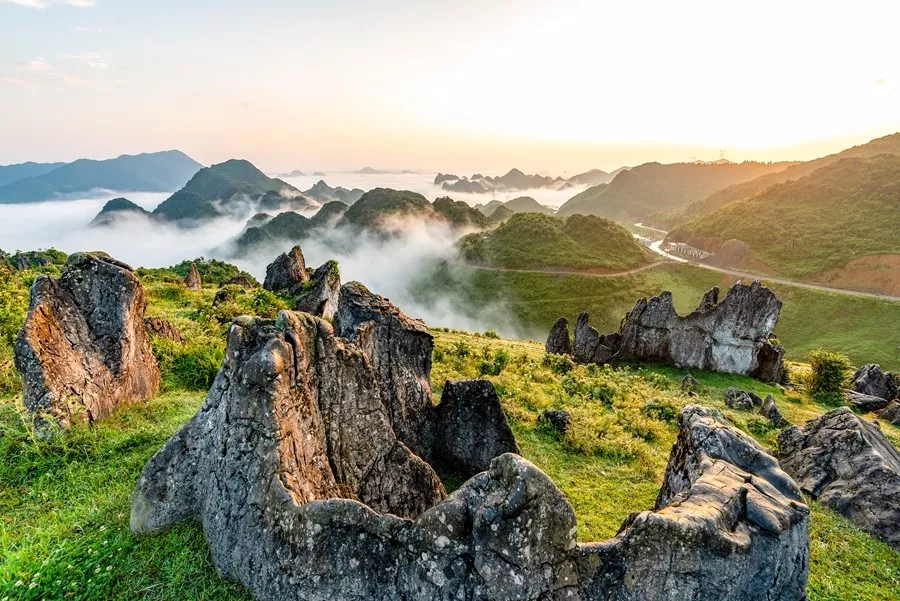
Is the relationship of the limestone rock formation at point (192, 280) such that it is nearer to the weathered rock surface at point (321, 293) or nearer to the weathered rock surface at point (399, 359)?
the weathered rock surface at point (321, 293)

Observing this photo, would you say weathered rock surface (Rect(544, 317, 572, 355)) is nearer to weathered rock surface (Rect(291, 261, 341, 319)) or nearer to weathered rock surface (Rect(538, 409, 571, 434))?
weathered rock surface (Rect(291, 261, 341, 319))

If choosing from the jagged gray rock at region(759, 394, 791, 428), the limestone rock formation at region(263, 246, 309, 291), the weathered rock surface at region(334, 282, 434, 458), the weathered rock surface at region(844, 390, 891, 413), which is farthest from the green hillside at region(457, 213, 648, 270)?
the weathered rock surface at region(334, 282, 434, 458)

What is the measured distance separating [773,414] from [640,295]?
60297 millimetres

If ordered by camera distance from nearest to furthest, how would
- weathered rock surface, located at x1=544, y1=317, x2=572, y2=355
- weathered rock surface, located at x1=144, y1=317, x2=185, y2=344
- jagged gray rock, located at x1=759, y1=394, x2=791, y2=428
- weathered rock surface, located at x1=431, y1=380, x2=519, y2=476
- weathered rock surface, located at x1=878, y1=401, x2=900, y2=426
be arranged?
weathered rock surface, located at x1=431, y1=380, x2=519, y2=476 < weathered rock surface, located at x1=144, y1=317, x2=185, y2=344 < jagged gray rock, located at x1=759, y1=394, x2=791, y2=428 < weathered rock surface, located at x1=878, y1=401, x2=900, y2=426 < weathered rock surface, located at x1=544, y1=317, x2=572, y2=355

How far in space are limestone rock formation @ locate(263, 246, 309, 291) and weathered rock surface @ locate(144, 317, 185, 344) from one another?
24278mm

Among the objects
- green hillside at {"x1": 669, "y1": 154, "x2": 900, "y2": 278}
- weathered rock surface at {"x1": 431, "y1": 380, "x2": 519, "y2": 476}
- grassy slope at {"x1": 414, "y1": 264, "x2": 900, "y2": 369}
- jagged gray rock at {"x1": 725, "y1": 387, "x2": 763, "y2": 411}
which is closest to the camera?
weathered rock surface at {"x1": 431, "y1": 380, "x2": 519, "y2": 476}

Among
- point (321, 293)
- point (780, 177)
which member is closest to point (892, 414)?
point (321, 293)

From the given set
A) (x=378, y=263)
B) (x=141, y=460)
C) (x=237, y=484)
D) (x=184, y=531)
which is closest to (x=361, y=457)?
(x=237, y=484)

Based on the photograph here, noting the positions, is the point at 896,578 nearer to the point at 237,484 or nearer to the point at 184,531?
the point at 237,484

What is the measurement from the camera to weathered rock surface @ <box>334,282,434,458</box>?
1273cm

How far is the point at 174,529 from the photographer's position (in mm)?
8414

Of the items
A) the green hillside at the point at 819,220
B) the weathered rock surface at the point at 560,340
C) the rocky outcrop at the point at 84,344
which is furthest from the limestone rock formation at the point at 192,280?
the green hillside at the point at 819,220

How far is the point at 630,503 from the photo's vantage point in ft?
42.7

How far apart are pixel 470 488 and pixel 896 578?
12.3 m
